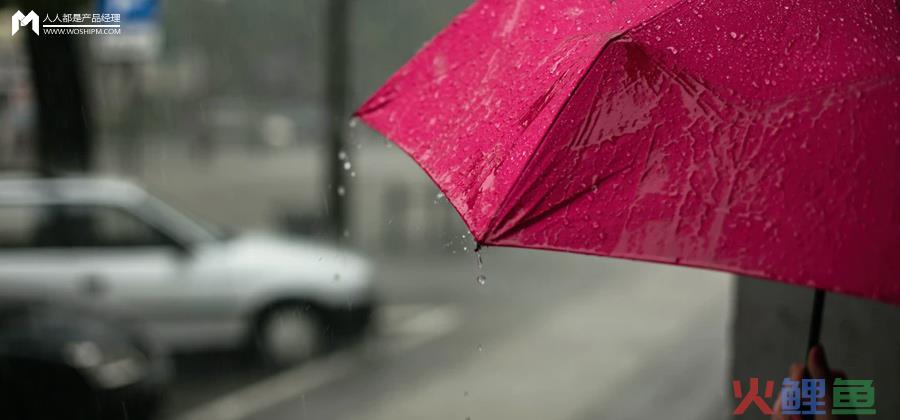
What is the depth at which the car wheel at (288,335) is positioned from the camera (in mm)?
7891

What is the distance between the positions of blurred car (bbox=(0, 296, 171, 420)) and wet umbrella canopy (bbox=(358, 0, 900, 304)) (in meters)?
4.67

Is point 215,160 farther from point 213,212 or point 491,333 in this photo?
point 491,333

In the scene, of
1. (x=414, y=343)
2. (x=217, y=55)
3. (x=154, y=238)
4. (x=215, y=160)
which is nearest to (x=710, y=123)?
(x=154, y=238)

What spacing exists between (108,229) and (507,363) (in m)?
3.37

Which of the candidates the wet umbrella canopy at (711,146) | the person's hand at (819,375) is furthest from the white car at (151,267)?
the person's hand at (819,375)

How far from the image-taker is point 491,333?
919 centimetres

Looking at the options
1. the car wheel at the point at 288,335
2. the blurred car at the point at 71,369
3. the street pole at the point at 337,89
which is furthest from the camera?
the street pole at the point at 337,89

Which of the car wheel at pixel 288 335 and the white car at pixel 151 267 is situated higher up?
the white car at pixel 151 267

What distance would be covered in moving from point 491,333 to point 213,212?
50.6 feet

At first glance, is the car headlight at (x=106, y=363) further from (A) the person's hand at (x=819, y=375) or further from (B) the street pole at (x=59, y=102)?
(A) the person's hand at (x=819, y=375)

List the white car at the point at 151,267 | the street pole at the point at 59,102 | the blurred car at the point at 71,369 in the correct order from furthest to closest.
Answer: the street pole at the point at 59,102
the white car at the point at 151,267
the blurred car at the point at 71,369

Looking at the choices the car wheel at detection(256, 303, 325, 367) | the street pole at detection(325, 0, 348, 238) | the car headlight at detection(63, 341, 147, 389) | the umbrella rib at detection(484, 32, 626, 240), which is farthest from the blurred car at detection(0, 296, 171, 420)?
the street pole at detection(325, 0, 348, 238)

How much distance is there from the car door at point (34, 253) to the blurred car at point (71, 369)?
3.39 ft

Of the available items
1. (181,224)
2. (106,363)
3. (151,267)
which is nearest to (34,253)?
(151,267)
